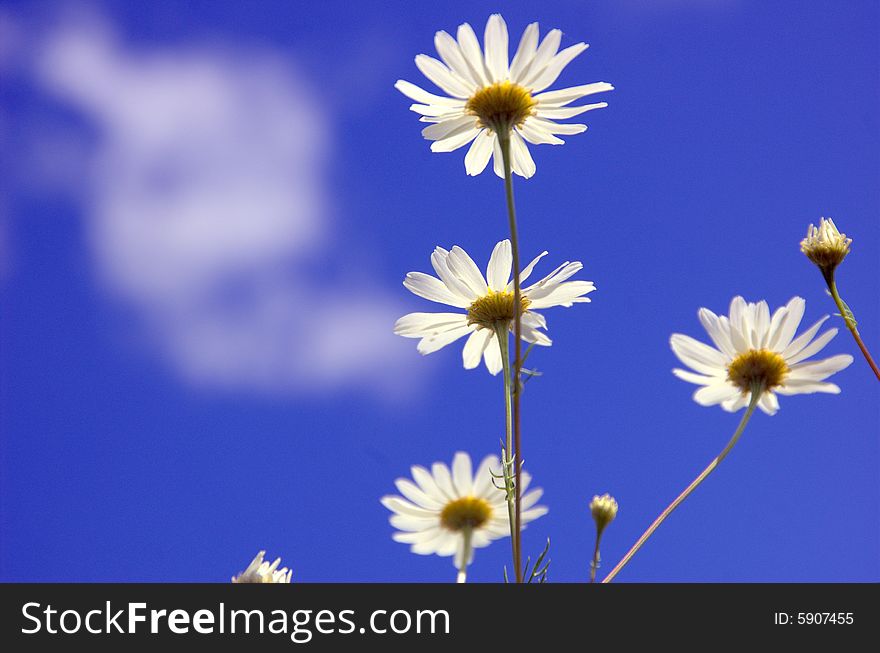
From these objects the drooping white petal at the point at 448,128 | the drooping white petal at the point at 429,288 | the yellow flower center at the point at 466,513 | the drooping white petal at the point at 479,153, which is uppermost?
the drooping white petal at the point at 479,153

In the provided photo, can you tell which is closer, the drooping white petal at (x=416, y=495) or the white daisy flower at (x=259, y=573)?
the white daisy flower at (x=259, y=573)

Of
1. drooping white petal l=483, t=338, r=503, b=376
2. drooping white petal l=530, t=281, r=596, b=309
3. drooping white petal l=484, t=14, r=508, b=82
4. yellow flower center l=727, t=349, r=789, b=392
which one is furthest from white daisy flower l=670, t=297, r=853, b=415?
drooping white petal l=484, t=14, r=508, b=82

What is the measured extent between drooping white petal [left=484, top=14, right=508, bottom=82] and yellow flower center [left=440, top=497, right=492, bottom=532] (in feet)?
1.79

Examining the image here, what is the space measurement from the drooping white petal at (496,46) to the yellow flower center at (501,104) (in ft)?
0.05

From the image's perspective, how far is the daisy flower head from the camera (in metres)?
1.20

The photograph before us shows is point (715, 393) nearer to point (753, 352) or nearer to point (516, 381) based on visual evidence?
point (753, 352)

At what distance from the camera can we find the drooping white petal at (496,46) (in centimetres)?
112

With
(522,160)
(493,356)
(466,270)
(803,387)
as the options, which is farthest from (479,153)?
(803,387)

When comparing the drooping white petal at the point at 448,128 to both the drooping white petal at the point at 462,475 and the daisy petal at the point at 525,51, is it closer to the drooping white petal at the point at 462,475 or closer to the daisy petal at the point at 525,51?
the daisy petal at the point at 525,51

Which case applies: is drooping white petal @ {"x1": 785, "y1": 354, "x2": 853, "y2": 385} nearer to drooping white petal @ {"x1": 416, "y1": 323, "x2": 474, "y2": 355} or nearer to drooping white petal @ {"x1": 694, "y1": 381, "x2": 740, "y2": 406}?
drooping white petal @ {"x1": 694, "y1": 381, "x2": 740, "y2": 406}

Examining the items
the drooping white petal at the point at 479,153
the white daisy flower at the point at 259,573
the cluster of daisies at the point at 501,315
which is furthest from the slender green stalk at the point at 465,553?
the drooping white petal at the point at 479,153
